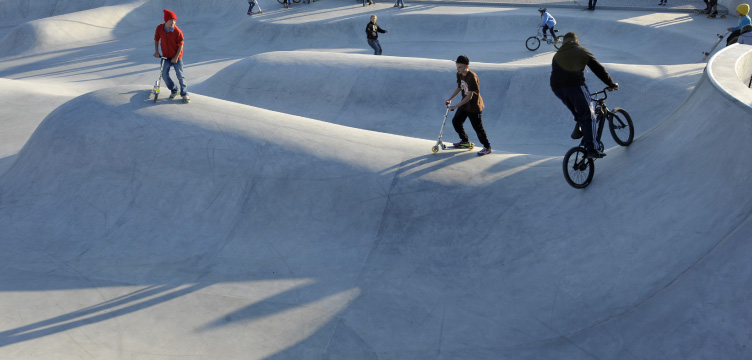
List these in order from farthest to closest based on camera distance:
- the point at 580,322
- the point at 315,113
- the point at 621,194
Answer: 1. the point at 315,113
2. the point at 621,194
3. the point at 580,322

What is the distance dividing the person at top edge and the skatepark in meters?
0.76

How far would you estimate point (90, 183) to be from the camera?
9.43 m

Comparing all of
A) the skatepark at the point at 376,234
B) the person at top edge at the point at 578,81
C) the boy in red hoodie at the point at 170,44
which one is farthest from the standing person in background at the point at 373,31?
the person at top edge at the point at 578,81

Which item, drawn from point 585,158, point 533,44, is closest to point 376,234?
point 585,158

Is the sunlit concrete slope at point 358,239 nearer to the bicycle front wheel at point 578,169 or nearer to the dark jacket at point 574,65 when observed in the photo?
the bicycle front wheel at point 578,169

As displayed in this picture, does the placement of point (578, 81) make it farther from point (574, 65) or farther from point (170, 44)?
point (170, 44)

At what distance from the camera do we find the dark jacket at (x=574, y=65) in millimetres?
6609

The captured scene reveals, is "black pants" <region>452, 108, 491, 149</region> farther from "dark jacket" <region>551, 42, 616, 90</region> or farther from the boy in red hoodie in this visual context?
the boy in red hoodie

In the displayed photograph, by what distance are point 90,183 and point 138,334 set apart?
426 centimetres

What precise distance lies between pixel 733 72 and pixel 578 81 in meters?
2.30

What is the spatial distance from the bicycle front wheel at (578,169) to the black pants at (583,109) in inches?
7.4

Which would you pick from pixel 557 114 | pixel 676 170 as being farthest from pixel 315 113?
pixel 676 170

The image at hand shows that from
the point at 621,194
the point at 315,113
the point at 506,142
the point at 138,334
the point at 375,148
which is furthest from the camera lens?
the point at 315,113

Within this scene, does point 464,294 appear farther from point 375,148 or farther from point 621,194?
point 375,148
